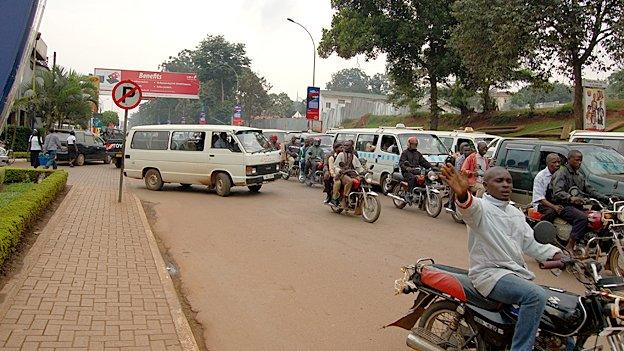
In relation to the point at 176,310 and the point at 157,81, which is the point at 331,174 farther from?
the point at 157,81

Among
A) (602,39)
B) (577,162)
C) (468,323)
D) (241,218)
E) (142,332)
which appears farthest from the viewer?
(602,39)

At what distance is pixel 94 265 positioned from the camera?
22.1 ft

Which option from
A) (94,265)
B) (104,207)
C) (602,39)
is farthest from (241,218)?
(602,39)

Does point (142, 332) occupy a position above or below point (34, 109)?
below

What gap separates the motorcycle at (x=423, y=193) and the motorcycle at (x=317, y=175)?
454 cm

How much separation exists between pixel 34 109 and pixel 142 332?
26.9 m

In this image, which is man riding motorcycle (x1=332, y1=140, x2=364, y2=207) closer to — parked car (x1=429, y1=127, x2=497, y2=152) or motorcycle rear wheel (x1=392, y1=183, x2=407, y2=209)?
motorcycle rear wheel (x1=392, y1=183, x2=407, y2=209)

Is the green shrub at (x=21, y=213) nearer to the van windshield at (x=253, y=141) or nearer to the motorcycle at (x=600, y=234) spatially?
the van windshield at (x=253, y=141)

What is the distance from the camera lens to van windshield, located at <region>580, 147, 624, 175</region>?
920 cm

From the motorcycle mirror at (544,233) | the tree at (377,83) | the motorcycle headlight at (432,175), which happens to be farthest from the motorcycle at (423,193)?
the tree at (377,83)

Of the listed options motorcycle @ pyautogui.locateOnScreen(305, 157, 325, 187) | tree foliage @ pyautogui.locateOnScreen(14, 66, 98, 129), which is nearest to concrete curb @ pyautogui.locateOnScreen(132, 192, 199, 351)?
motorcycle @ pyautogui.locateOnScreen(305, 157, 325, 187)

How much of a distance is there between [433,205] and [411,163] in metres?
1.11

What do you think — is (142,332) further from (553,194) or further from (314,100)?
(314,100)

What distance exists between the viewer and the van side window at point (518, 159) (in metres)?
10.4
